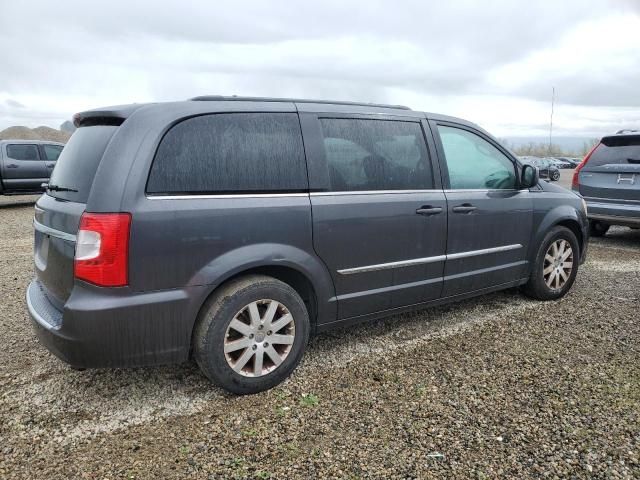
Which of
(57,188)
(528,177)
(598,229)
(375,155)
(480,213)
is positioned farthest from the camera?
(598,229)

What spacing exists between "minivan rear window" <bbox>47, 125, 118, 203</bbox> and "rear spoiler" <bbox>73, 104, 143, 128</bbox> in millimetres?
34

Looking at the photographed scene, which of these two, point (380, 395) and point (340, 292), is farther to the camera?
point (340, 292)

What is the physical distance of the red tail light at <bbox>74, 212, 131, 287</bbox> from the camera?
2.46m

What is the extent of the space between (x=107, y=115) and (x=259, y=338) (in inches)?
61.0

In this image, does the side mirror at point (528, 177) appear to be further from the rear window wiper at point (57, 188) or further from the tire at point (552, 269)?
the rear window wiper at point (57, 188)

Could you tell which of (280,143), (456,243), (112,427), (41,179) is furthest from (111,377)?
(41,179)

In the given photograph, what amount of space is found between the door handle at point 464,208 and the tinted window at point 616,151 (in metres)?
4.29

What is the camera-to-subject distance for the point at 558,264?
15.3ft

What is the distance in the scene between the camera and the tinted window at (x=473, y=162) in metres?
→ 3.86

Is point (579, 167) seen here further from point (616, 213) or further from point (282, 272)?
point (282, 272)

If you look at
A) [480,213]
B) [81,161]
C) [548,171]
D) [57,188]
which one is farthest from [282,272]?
[548,171]

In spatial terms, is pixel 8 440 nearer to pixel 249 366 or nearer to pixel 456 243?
pixel 249 366

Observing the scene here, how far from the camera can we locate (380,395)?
9.64ft

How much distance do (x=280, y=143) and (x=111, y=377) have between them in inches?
72.2
